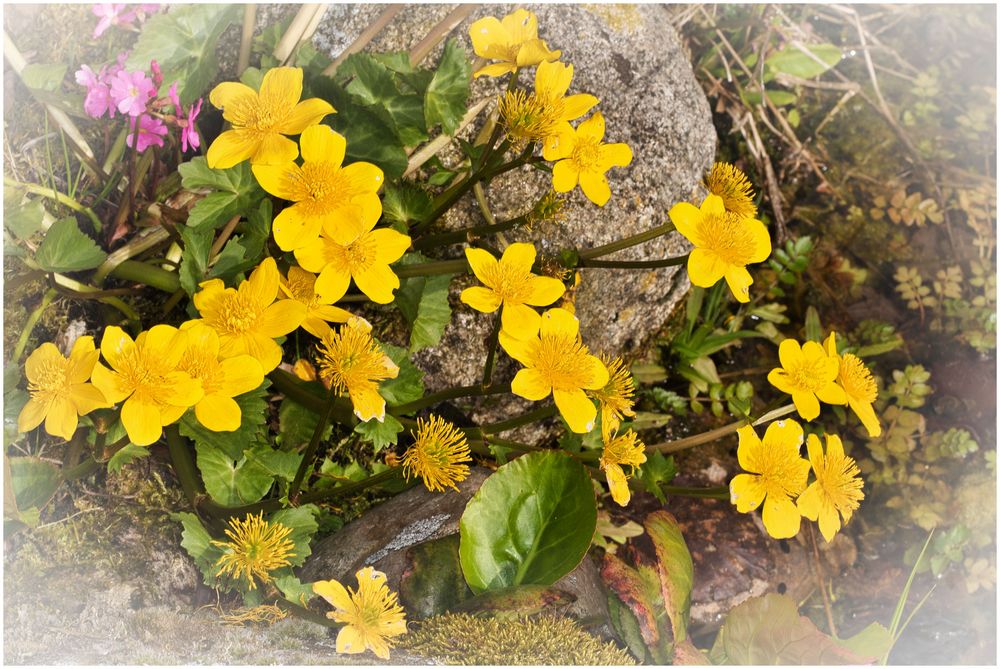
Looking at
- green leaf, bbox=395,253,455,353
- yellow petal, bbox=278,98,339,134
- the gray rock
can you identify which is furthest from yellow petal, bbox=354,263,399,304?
the gray rock

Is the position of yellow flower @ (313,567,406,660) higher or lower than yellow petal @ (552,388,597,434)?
lower

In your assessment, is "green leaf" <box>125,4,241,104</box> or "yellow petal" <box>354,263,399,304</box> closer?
"yellow petal" <box>354,263,399,304</box>

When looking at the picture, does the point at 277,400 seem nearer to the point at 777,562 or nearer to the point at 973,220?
the point at 777,562

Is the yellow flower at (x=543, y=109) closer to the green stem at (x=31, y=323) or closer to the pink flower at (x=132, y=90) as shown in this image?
the pink flower at (x=132, y=90)

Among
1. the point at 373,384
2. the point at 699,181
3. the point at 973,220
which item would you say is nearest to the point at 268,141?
the point at 373,384

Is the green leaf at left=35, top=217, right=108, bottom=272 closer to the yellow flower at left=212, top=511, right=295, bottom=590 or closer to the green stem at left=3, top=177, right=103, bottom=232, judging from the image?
the green stem at left=3, top=177, right=103, bottom=232

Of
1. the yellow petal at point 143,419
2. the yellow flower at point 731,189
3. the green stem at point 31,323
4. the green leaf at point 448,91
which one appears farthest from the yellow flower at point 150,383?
the yellow flower at point 731,189

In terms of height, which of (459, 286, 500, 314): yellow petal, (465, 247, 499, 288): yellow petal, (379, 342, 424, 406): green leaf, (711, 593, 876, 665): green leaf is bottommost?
(711, 593, 876, 665): green leaf
